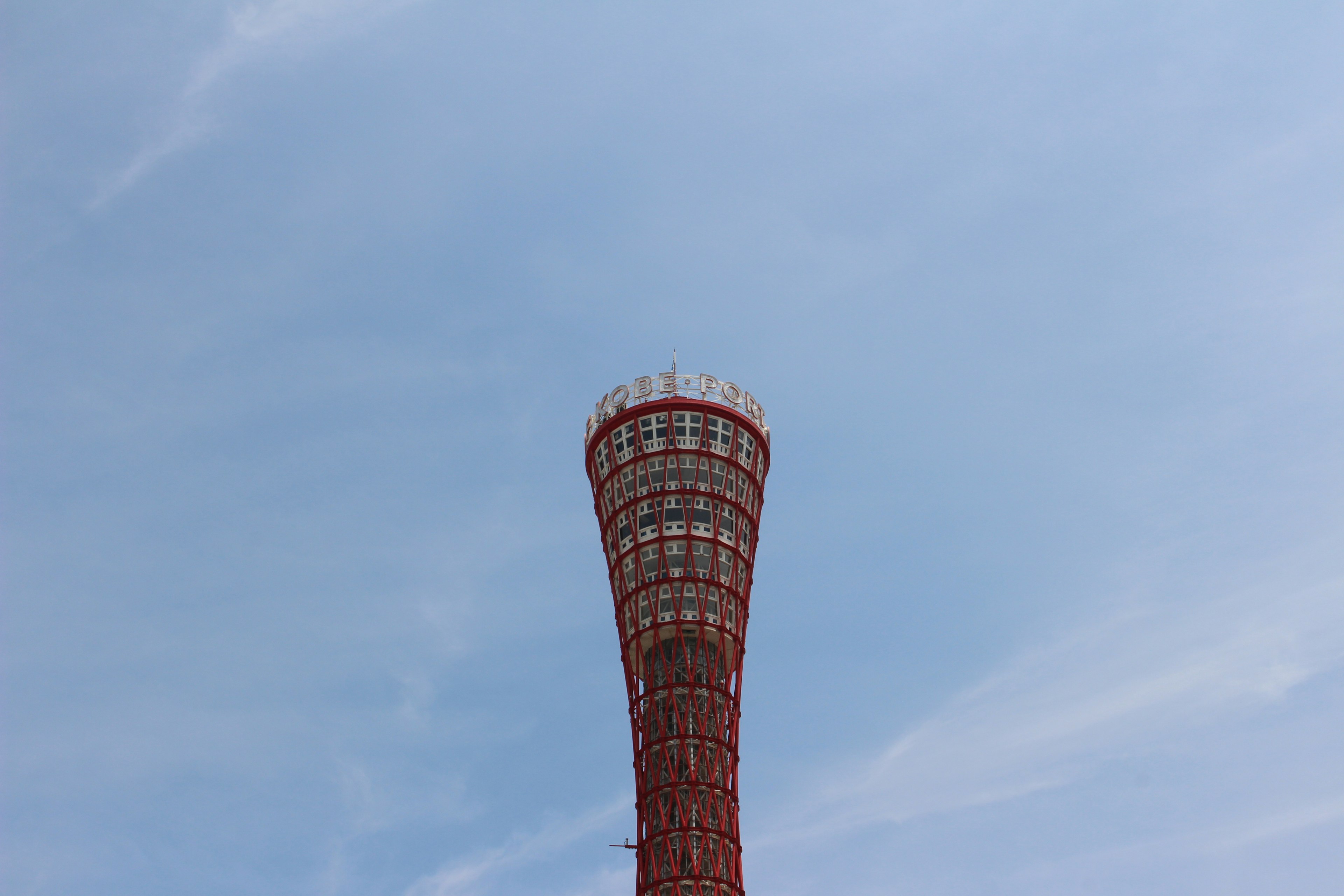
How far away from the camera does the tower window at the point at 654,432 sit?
150m

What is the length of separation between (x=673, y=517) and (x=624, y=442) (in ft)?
33.2

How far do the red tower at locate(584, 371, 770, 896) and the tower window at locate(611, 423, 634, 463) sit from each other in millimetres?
135

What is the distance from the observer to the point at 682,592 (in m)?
144

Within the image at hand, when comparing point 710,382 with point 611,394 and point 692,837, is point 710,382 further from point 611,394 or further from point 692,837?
point 692,837

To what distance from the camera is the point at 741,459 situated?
5994 inches

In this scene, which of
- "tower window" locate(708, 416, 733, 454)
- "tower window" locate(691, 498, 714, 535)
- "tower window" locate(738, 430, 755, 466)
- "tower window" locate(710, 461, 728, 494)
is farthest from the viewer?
"tower window" locate(738, 430, 755, 466)

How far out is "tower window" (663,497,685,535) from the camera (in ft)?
479

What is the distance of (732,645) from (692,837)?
62.8 feet

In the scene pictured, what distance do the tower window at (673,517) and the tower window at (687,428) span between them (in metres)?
5.72

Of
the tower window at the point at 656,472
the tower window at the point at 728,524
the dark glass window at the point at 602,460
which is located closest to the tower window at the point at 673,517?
the tower window at the point at 656,472

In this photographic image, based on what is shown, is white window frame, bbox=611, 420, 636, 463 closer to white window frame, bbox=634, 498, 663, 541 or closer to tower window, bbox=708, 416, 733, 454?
white window frame, bbox=634, 498, 663, 541

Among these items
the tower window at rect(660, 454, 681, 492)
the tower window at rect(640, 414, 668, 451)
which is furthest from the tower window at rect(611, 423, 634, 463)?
the tower window at rect(660, 454, 681, 492)

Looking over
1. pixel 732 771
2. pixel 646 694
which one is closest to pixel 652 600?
pixel 646 694

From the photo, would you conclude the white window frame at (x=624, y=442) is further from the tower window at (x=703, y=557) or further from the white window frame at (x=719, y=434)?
the tower window at (x=703, y=557)
